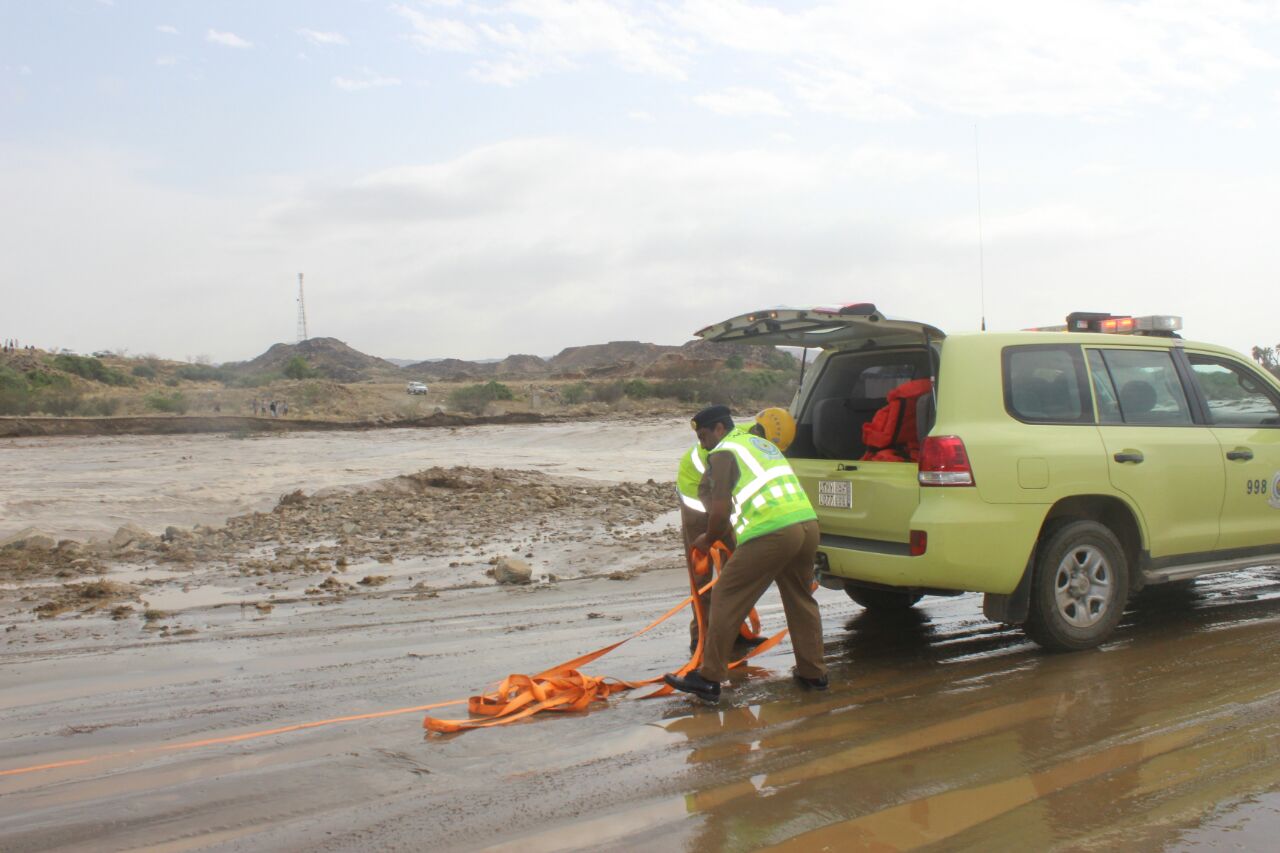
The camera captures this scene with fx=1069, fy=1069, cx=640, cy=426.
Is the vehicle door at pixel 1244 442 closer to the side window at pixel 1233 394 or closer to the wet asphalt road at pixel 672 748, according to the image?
the side window at pixel 1233 394

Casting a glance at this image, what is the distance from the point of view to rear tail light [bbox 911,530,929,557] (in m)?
5.68

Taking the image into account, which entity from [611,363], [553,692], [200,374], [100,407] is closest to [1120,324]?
[553,692]

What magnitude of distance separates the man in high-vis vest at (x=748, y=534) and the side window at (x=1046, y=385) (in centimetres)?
147

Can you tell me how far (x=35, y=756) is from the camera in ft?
15.7

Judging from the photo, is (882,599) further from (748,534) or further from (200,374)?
(200,374)

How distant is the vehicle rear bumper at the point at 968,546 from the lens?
566 centimetres

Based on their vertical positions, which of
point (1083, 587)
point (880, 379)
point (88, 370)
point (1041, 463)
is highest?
point (88, 370)

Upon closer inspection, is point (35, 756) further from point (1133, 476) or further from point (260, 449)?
point (260, 449)

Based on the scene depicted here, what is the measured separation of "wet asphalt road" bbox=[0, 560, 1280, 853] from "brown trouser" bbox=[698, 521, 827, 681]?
0.67 feet

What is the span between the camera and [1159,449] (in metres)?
6.33

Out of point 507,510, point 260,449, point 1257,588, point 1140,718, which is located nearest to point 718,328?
point 1140,718

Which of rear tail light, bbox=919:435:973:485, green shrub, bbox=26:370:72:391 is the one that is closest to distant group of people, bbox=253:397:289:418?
green shrub, bbox=26:370:72:391

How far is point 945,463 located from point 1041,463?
1.90 ft

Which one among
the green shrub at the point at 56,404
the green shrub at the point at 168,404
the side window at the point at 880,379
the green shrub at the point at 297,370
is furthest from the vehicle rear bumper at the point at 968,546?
the green shrub at the point at 297,370
